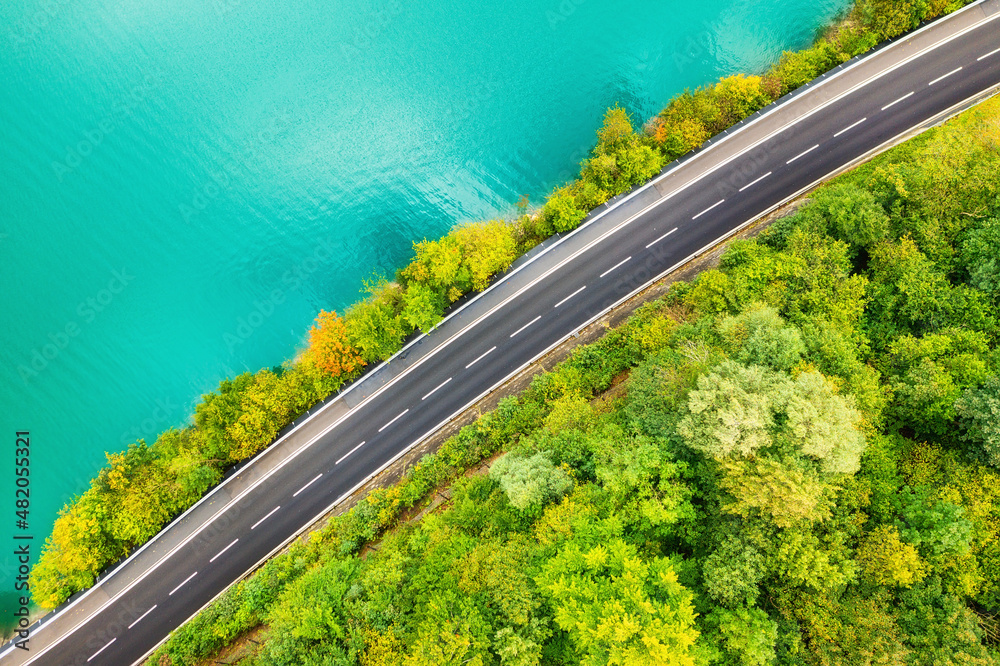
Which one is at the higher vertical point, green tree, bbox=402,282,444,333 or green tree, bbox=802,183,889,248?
green tree, bbox=402,282,444,333

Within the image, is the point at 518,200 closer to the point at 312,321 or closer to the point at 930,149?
the point at 312,321

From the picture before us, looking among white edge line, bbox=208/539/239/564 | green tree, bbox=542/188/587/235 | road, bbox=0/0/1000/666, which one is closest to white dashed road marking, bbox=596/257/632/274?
road, bbox=0/0/1000/666

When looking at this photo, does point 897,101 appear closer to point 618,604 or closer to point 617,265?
point 617,265

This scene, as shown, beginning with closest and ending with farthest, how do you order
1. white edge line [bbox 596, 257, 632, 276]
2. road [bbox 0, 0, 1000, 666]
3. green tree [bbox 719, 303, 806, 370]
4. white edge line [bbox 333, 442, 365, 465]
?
green tree [bbox 719, 303, 806, 370] < road [bbox 0, 0, 1000, 666] < white edge line [bbox 333, 442, 365, 465] < white edge line [bbox 596, 257, 632, 276]

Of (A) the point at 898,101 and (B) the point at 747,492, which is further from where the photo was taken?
(A) the point at 898,101

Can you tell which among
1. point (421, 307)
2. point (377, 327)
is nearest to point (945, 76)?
point (421, 307)

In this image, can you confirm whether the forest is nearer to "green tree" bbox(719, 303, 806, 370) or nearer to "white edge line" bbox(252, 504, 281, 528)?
"green tree" bbox(719, 303, 806, 370)

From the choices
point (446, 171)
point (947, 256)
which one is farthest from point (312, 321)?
point (947, 256)
